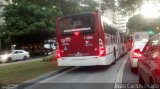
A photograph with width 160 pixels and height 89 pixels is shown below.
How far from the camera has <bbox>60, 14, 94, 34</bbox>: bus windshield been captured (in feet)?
63.8

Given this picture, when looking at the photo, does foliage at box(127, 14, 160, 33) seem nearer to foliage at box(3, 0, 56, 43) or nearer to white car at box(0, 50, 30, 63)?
foliage at box(3, 0, 56, 43)

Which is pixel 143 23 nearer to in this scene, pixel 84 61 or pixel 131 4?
pixel 131 4

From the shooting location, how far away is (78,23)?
64.4 ft

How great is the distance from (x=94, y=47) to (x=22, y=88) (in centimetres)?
673

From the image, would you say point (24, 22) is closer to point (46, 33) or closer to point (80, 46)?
point (46, 33)

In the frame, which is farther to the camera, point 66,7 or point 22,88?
point 66,7

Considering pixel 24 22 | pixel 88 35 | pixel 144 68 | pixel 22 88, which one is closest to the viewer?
pixel 144 68

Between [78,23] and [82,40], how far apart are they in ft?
3.04

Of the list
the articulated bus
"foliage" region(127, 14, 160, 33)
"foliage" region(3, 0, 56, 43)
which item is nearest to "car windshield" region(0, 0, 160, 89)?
the articulated bus

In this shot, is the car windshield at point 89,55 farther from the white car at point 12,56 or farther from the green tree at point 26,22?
the green tree at point 26,22

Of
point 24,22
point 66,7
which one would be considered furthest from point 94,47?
point 24,22

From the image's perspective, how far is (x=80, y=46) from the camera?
64.2 ft

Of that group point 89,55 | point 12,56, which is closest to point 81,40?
point 89,55

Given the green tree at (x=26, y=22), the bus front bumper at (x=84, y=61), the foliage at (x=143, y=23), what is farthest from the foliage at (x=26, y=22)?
the bus front bumper at (x=84, y=61)
